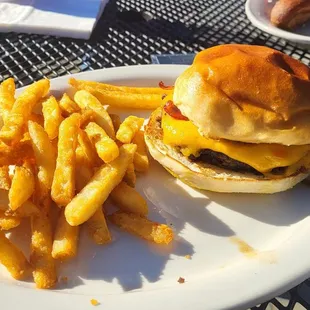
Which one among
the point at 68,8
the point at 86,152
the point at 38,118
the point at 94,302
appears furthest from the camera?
the point at 68,8

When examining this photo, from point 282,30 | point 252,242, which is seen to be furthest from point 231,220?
point 282,30

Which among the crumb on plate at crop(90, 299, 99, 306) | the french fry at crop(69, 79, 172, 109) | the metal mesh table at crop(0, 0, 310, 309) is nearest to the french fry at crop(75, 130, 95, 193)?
the french fry at crop(69, 79, 172, 109)

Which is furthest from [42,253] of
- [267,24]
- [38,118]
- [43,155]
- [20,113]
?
[267,24]

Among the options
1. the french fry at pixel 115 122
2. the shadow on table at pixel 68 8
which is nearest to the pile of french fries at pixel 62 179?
the french fry at pixel 115 122

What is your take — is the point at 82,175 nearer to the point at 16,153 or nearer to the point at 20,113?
the point at 16,153

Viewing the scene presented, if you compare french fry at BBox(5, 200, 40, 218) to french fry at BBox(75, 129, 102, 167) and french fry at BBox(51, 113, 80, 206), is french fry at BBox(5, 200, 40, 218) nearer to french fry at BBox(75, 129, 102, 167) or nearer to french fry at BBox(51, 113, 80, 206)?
french fry at BBox(51, 113, 80, 206)

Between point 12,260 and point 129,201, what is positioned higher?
point 129,201

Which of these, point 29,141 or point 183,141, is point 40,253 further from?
point 183,141
